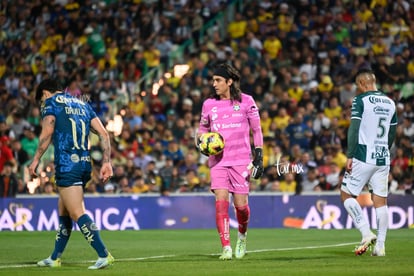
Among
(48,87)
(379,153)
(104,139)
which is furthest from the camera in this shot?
(379,153)

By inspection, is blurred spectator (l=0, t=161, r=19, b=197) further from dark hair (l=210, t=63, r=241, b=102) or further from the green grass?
dark hair (l=210, t=63, r=241, b=102)

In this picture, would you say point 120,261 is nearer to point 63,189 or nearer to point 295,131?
point 63,189

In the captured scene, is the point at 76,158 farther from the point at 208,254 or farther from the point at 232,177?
the point at 208,254

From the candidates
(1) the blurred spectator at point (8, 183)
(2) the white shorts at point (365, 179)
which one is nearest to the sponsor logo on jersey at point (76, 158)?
(2) the white shorts at point (365, 179)

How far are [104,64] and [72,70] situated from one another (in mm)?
1065

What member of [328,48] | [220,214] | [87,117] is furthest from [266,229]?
[87,117]

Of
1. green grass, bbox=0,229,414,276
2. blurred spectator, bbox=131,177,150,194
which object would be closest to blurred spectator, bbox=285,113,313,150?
blurred spectator, bbox=131,177,150,194

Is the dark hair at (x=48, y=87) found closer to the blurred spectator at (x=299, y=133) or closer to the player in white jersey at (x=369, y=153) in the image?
the player in white jersey at (x=369, y=153)

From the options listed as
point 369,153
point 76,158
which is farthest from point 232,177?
point 76,158

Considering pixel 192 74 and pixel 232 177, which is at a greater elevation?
pixel 192 74

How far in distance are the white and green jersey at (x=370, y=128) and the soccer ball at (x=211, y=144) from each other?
175 centimetres

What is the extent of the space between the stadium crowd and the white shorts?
965 centimetres

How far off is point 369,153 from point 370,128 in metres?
0.33

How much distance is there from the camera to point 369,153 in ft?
48.7
